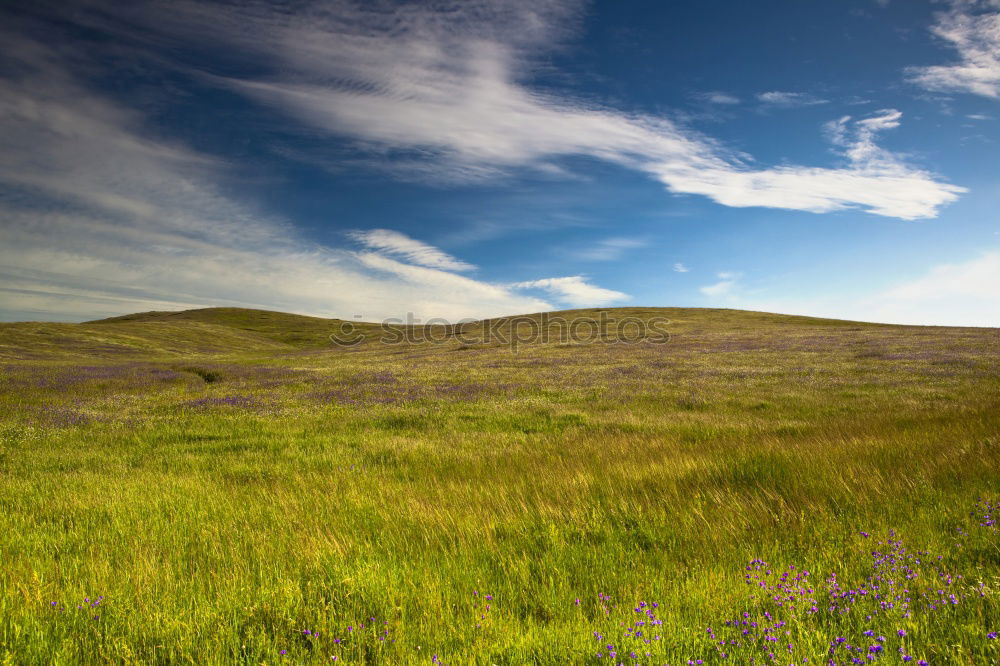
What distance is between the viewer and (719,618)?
9.21 feet

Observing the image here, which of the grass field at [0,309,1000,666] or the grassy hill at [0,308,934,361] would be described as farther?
the grassy hill at [0,308,934,361]

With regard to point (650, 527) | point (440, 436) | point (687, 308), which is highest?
point (687, 308)

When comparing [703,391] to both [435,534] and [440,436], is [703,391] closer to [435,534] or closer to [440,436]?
[440,436]

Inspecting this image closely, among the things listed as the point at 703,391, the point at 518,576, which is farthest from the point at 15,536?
the point at 703,391

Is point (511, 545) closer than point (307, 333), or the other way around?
point (511, 545)

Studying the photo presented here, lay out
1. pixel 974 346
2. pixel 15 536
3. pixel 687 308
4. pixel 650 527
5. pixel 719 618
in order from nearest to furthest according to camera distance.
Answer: pixel 719 618 → pixel 650 527 → pixel 15 536 → pixel 974 346 → pixel 687 308

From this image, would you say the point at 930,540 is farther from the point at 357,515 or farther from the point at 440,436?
the point at 440,436

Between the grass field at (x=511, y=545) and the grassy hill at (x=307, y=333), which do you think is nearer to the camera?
the grass field at (x=511, y=545)

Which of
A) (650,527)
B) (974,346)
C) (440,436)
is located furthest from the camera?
(974,346)

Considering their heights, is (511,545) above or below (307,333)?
below

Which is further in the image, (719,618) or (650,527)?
(650,527)

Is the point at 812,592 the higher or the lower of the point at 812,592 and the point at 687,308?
the lower

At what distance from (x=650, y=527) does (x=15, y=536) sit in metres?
6.87

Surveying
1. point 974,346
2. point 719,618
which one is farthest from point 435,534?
point 974,346
